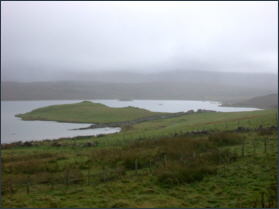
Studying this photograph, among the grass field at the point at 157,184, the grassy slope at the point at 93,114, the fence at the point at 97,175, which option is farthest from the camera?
the grassy slope at the point at 93,114

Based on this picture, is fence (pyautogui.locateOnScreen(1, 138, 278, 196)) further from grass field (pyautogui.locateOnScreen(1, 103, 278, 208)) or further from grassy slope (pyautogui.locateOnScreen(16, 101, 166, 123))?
grassy slope (pyautogui.locateOnScreen(16, 101, 166, 123))

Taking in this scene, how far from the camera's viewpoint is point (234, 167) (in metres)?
15.1

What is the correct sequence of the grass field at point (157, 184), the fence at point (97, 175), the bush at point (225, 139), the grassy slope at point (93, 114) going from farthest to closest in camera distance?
1. the grassy slope at point (93, 114)
2. the bush at point (225, 139)
3. the fence at point (97, 175)
4. the grass field at point (157, 184)

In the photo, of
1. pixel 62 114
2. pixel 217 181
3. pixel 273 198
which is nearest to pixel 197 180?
pixel 217 181

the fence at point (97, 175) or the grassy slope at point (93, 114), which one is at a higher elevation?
the grassy slope at point (93, 114)

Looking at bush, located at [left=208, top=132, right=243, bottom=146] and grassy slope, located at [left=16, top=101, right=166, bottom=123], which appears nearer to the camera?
bush, located at [left=208, top=132, right=243, bottom=146]

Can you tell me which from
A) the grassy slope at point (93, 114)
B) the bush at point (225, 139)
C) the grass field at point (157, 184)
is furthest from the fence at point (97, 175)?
the grassy slope at point (93, 114)

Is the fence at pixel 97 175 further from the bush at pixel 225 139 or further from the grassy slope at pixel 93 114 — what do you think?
the grassy slope at pixel 93 114

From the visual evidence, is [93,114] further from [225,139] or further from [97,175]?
[97,175]

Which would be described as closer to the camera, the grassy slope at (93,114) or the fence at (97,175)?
the fence at (97,175)

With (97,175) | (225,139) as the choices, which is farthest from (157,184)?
(225,139)

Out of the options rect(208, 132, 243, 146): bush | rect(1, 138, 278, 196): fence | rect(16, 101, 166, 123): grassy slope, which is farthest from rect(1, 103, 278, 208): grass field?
rect(16, 101, 166, 123): grassy slope

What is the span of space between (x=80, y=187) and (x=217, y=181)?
7.15 m

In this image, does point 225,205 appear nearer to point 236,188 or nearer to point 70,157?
point 236,188
